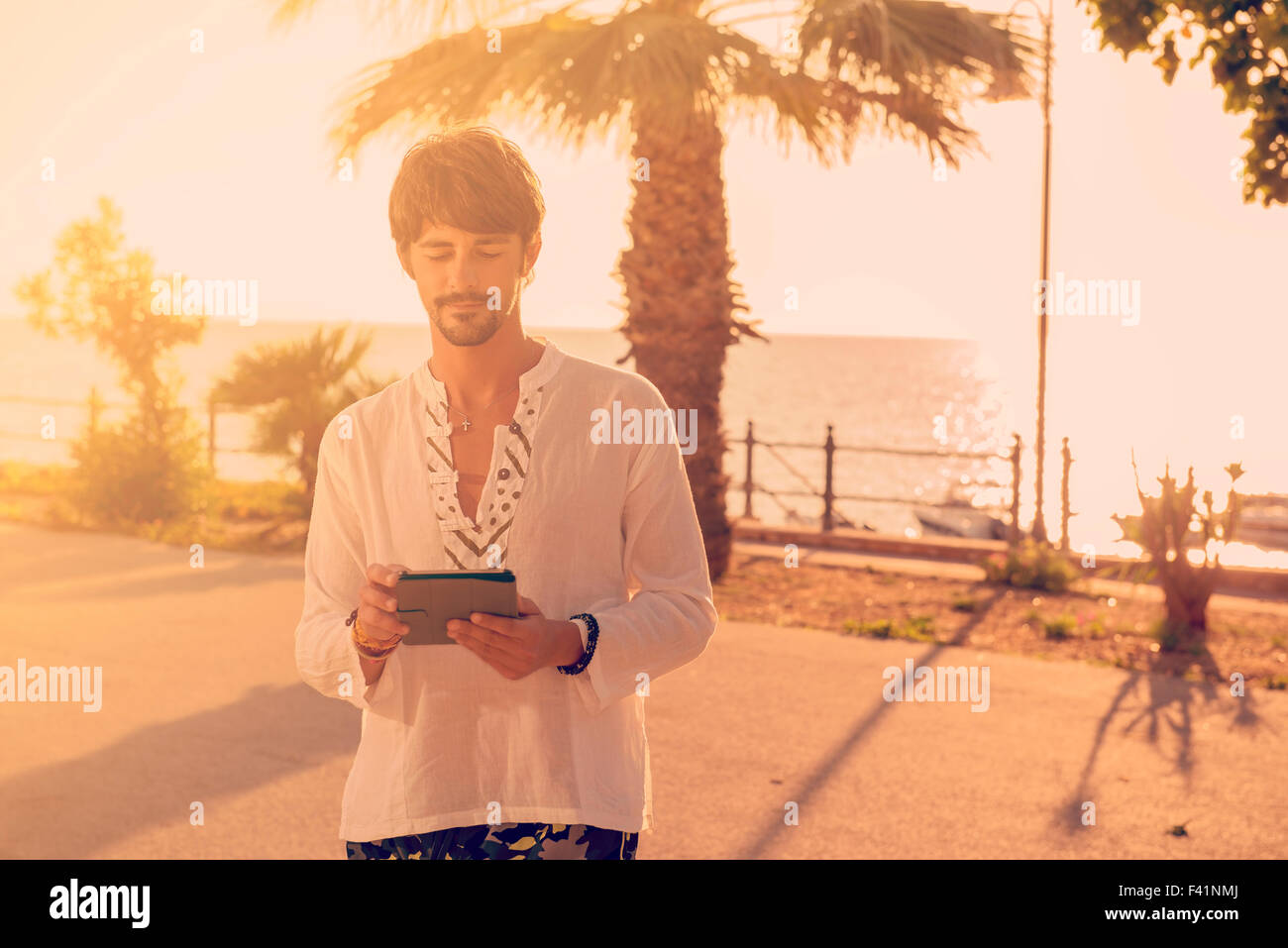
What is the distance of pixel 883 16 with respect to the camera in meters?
9.06

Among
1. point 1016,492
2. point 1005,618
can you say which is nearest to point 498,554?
point 1005,618

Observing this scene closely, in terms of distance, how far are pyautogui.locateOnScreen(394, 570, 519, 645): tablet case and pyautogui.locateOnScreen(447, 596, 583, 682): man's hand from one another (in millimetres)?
16

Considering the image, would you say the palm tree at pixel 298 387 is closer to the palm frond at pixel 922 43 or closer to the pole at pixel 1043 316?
the palm frond at pixel 922 43

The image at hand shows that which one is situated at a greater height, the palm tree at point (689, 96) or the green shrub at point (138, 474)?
the palm tree at point (689, 96)

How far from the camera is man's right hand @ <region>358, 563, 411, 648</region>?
189cm

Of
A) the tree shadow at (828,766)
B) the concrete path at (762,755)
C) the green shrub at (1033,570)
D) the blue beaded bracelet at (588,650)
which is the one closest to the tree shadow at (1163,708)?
the concrete path at (762,755)

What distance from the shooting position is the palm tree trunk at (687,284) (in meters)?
10.5

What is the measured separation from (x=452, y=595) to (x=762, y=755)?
424 centimetres

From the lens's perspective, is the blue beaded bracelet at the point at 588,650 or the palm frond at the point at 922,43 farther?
→ the palm frond at the point at 922,43

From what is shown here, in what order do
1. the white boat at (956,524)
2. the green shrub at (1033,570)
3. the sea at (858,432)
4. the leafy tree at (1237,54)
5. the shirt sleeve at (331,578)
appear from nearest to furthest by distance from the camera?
the shirt sleeve at (331,578) < the leafy tree at (1237,54) < the green shrub at (1033,570) < the sea at (858,432) < the white boat at (956,524)

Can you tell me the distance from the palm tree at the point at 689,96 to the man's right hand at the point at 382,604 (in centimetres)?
725

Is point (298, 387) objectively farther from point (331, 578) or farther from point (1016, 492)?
point (331, 578)

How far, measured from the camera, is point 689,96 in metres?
8.60

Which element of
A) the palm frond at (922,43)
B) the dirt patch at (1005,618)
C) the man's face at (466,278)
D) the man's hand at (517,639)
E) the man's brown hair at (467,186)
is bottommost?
the dirt patch at (1005,618)
